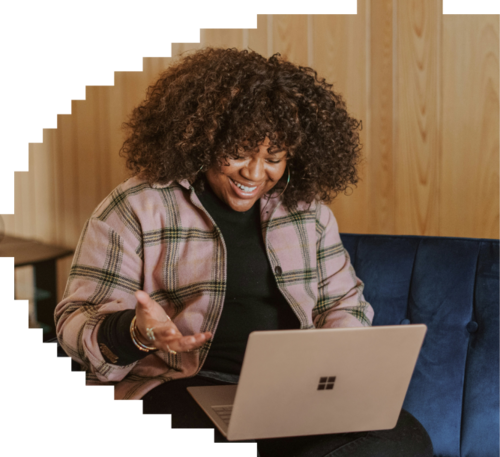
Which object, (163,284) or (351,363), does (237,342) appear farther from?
(351,363)

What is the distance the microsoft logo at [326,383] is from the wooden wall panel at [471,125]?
97 cm

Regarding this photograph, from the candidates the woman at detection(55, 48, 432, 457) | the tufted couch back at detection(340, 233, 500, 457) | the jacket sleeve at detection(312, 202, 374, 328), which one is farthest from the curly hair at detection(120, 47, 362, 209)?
the tufted couch back at detection(340, 233, 500, 457)

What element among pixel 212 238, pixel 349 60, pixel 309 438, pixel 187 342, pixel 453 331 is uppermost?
pixel 349 60

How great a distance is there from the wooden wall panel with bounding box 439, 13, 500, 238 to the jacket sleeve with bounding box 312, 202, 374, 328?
456 millimetres

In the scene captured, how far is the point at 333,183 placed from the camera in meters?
1.46

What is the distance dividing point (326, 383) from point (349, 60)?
1.23m

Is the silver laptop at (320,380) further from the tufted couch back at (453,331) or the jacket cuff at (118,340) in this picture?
the tufted couch back at (453,331)

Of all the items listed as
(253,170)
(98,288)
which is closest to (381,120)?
(253,170)

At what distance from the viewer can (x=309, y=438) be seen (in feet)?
3.51

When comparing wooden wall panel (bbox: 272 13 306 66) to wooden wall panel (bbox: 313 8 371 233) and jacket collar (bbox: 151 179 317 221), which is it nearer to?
wooden wall panel (bbox: 313 8 371 233)

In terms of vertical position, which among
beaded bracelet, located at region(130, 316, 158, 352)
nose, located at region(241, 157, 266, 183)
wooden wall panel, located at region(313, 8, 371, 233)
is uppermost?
wooden wall panel, located at region(313, 8, 371, 233)

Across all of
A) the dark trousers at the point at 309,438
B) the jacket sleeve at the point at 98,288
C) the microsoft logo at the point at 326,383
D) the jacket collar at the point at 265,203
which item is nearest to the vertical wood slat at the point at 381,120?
the jacket collar at the point at 265,203

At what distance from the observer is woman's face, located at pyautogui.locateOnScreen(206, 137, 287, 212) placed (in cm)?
123

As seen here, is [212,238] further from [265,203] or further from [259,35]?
[259,35]
